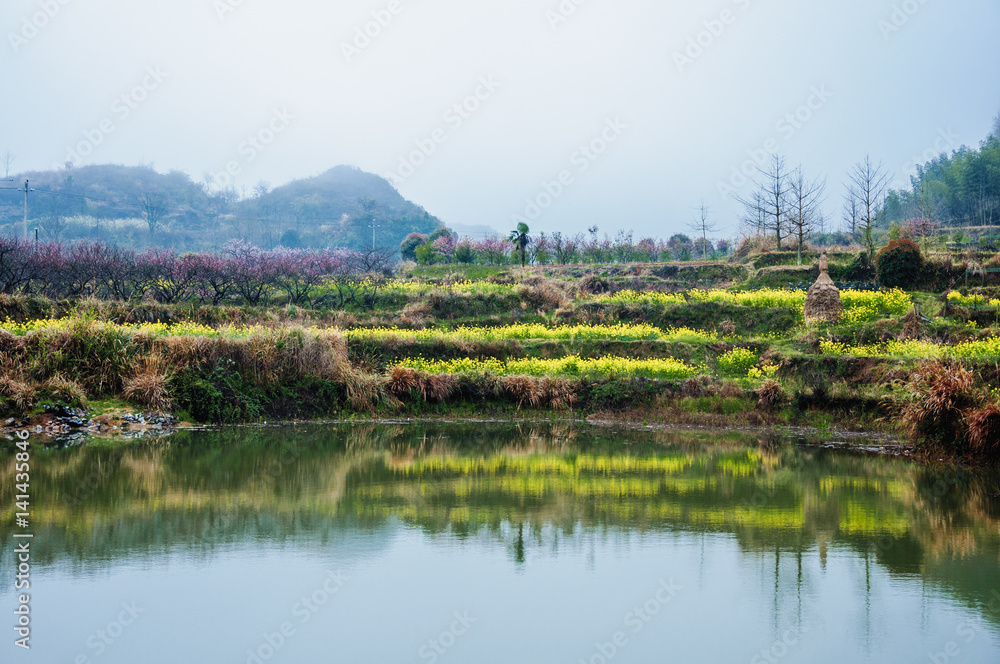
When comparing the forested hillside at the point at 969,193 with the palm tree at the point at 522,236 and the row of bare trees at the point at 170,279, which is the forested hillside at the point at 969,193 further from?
the row of bare trees at the point at 170,279

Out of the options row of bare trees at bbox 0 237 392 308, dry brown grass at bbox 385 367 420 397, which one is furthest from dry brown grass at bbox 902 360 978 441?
row of bare trees at bbox 0 237 392 308

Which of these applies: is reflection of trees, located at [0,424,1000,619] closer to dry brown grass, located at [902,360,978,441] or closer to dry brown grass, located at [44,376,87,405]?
dry brown grass, located at [902,360,978,441]

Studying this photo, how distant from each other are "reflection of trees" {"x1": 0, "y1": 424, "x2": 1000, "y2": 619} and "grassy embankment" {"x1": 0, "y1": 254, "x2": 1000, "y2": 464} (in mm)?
3149

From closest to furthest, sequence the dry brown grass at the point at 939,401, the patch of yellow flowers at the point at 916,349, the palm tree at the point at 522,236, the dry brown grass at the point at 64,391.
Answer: the dry brown grass at the point at 939,401 → the dry brown grass at the point at 64,391 → the patch of yellow flowers at the point at 916,349 → the palm tree at the point at 522,236

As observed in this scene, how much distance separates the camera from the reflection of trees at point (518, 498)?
8.27m

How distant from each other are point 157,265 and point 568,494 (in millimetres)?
26852

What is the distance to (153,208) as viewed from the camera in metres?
98.3

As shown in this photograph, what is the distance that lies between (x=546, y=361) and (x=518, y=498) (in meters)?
11.7

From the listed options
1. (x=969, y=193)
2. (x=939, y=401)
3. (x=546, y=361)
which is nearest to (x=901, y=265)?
(x=546, y=361)

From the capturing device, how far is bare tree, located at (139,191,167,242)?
92625mm

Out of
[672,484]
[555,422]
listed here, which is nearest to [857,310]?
[555,422]

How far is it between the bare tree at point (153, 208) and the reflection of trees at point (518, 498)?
8730 centimetres

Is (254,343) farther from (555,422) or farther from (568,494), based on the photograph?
(568,494)

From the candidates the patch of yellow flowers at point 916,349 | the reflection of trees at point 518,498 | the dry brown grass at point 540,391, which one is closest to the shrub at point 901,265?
the patch of yellow flowers at point 916,349
